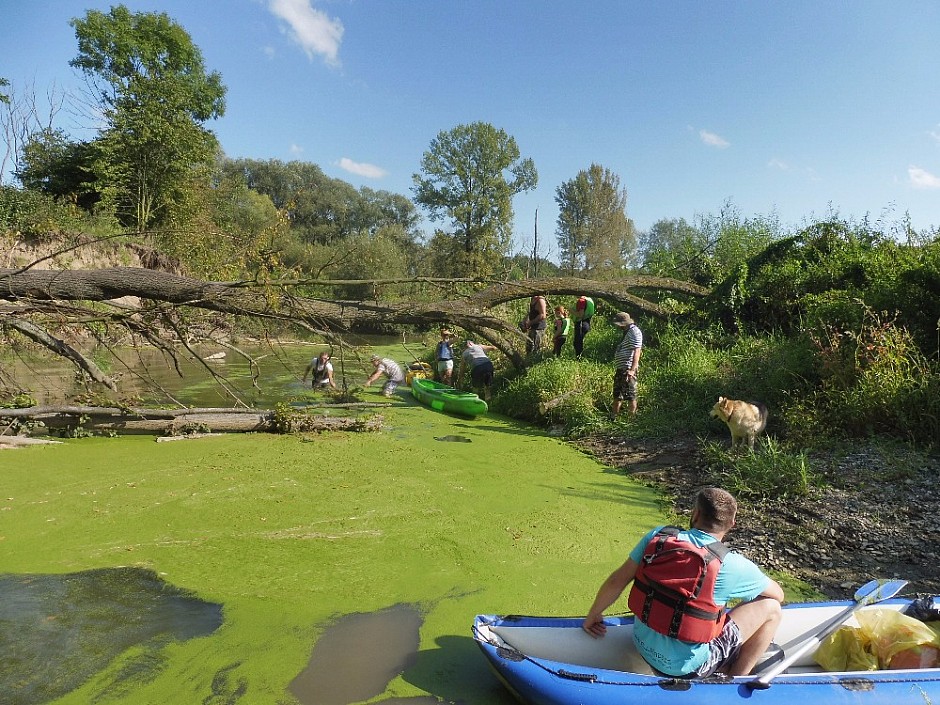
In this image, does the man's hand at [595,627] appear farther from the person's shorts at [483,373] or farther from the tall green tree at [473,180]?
the tall green tree at [473,180]

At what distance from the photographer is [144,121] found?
23.2 m

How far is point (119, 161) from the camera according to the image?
2327 centimetres

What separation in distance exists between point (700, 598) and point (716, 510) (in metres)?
0.37

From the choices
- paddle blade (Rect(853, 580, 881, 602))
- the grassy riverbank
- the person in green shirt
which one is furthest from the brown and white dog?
the person in green shirt

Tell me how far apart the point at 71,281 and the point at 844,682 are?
6.95 metres

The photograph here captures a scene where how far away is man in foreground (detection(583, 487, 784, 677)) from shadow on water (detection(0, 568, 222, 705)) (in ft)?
8.11

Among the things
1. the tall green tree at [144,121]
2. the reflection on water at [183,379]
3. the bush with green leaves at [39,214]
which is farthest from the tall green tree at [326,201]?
the reflection on water at [183,379]

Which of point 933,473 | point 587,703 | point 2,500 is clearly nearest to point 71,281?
point 2,500

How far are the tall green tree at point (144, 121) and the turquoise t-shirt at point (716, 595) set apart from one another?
24022mm

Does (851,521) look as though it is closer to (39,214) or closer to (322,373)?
(322,373)

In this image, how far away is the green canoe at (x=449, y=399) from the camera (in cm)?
1037

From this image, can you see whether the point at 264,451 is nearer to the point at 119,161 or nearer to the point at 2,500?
the point at 2,500

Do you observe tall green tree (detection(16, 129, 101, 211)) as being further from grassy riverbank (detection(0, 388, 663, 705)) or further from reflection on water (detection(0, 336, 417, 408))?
grassy riverbank (detection(0, 388, 663, 705))

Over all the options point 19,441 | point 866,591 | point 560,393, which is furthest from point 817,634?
point 19,441
